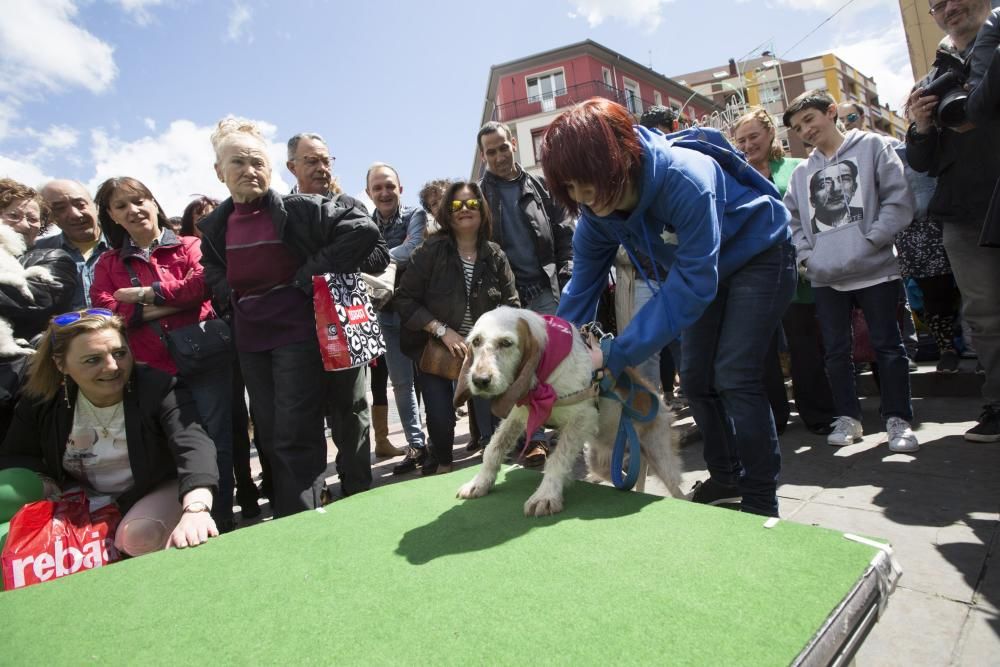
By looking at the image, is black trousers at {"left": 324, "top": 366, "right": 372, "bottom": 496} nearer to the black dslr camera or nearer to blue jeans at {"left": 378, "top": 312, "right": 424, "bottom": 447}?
blue jeans at {"left": 378, "top": 312, "right": 424, "bottom": 447}

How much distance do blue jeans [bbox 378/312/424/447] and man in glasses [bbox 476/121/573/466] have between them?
3.67ft

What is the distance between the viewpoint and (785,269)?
6.87ft

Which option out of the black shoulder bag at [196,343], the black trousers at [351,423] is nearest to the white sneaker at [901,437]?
the black trousers at [351,423]

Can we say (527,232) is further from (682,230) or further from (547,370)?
(682,230)

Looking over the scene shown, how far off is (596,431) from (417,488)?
89 centimetres

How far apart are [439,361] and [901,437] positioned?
9.11 ft

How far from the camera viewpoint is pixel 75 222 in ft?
11.8

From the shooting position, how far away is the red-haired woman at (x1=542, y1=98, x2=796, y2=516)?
1756mm

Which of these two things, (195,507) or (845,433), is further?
(845,433)

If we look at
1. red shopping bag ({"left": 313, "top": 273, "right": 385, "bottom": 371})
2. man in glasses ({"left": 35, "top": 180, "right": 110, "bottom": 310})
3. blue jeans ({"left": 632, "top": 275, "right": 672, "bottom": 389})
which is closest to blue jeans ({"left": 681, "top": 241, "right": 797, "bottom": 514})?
blue jeans ({"left": 632, "top": 275, "right": 672, "bottom": 389})

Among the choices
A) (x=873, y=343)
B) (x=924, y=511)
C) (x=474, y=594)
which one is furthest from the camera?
(x=873, y=343)

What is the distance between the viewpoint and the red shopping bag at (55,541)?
1977 mm

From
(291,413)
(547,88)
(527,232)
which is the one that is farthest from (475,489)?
(547,88)

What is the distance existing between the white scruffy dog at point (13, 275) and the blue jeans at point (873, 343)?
15.0 ft
